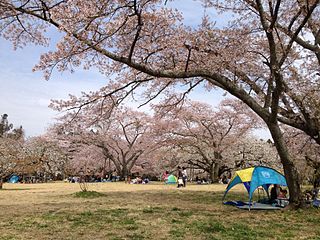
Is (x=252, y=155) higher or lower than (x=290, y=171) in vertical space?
higher

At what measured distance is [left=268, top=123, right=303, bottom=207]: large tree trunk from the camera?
8.97 metres

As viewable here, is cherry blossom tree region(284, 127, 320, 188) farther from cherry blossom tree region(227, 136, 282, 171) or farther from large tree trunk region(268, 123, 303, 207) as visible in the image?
cherry blossom tree region(227, 136, 282, 171)

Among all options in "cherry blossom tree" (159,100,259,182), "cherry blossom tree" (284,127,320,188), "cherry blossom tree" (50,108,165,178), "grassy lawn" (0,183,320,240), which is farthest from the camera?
"cherry blossom tree" (50,108,165,178)

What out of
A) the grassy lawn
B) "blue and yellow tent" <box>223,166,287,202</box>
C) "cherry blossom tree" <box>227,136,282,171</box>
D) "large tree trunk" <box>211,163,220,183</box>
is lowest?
the grassy lawn

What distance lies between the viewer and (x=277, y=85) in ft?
27.2

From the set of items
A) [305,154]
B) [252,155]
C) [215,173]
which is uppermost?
[252,155]

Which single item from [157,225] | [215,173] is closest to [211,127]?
A: [215,173]

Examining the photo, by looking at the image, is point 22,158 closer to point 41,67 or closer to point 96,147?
point 41,67

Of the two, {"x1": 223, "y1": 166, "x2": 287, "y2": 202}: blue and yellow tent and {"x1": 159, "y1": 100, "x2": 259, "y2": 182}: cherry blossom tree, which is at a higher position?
→ {"x1": 159, "y1": 100, "x2": 259, "y2": 182}: cherry blossom tree

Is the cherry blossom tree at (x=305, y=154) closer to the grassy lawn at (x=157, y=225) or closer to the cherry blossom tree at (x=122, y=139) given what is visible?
the grassy lawn at (x=157, y=225)

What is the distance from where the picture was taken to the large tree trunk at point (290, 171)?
353 inches

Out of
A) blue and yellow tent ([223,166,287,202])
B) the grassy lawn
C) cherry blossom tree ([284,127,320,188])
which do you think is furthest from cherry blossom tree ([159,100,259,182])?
the grassy lawn

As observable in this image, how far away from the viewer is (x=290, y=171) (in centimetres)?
902

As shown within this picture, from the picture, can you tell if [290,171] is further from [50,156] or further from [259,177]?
[50,156]
